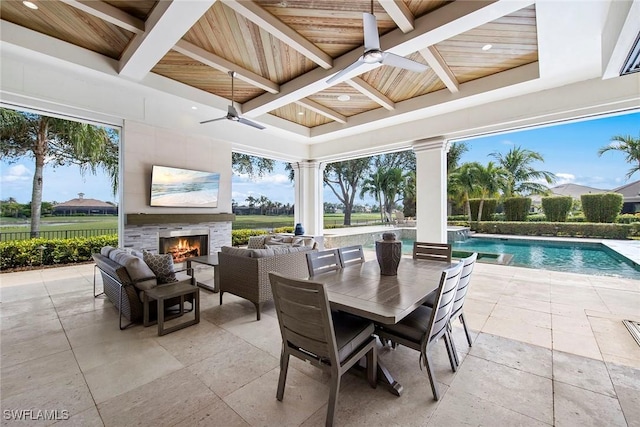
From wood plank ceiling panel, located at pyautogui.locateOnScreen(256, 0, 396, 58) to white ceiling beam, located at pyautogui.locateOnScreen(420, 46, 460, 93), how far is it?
69 centimetres

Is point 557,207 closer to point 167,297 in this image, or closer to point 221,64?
point 221,64

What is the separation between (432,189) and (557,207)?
9106 millimetres

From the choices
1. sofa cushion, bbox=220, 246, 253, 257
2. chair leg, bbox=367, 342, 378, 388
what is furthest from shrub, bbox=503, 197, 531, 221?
chair leg, bbox=367, 342, 378, 388

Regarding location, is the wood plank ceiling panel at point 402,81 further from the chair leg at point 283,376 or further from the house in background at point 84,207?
the house in background at point 84,207

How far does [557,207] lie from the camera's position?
11.0 metres

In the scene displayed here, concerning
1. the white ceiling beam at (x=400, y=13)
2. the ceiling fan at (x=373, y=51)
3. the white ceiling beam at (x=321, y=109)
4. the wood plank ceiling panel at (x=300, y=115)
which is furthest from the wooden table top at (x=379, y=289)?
the wood plank ceiling panel at (x=300, y=115)

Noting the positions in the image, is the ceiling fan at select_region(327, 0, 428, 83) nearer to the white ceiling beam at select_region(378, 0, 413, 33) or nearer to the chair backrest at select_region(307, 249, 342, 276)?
the white ceiling beam at select_region(378, 0, 413, 33)

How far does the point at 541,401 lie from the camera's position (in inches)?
68.8

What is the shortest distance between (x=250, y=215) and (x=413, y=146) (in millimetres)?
6108

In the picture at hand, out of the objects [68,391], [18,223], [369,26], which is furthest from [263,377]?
[18,223]

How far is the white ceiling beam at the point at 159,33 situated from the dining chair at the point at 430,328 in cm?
322

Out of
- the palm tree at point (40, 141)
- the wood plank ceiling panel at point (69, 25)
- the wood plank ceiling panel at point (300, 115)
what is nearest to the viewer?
the wood plank ceiling panel at point (69, 25)

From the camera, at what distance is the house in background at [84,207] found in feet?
21.1

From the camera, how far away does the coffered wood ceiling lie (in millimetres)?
2840
